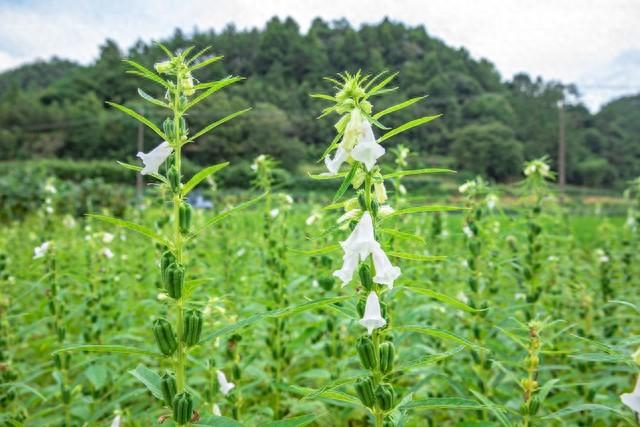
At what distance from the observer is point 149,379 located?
1.58m

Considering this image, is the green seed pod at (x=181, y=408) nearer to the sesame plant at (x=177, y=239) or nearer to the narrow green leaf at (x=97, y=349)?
the sesame plant at (x=177, y=239)

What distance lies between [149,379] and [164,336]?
0.22m

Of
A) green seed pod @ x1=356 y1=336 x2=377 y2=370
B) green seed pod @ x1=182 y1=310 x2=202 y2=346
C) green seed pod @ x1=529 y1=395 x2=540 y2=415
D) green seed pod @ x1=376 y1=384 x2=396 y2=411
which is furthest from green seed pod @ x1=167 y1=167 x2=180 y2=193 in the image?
green seed pod @ x1=529 y1=395 x2=540 y2=415

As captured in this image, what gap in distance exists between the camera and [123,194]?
54.6 feet

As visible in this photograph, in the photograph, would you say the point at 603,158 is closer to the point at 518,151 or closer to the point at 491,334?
the point at 518,151

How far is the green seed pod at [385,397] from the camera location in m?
1.47

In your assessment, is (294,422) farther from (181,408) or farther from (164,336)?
(164,336)

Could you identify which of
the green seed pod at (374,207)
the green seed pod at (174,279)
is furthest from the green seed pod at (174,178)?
the green seed pod at (374,207)

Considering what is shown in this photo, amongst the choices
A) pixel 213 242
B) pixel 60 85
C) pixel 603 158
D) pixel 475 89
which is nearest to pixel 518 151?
pixel 603 158

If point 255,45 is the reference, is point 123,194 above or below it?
below

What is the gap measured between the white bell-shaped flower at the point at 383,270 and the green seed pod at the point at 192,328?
0.56 meters

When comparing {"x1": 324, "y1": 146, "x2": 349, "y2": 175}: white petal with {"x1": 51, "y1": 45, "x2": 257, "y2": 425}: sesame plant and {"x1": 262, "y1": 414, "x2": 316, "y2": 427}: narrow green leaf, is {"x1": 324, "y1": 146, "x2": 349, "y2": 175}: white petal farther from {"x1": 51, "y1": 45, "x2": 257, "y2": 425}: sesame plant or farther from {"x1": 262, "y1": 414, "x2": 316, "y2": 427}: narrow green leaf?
{"x1": 262, "y1": 414, "x2": 316, "y2": 427}: narrow green leaf

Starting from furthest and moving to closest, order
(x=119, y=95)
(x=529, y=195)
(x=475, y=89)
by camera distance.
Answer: (x=475, y=89) → (x=119, y=95) → (x=529, y=195)

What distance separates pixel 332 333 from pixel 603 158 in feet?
229
